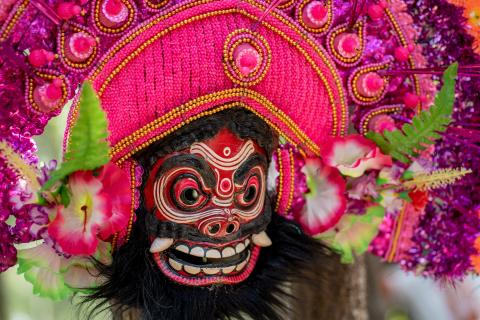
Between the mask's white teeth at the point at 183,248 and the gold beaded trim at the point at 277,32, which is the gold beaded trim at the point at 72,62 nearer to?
the gold beaded trim at the point at 277,32

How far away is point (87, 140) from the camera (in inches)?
57.8

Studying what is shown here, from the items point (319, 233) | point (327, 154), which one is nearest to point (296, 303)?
point (319, 233)

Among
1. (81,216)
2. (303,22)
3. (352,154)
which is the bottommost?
(81,216)

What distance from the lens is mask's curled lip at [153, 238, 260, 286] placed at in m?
1.76

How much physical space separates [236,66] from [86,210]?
486 mm

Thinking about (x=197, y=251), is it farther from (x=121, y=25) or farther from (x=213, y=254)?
(x=121, y=25)

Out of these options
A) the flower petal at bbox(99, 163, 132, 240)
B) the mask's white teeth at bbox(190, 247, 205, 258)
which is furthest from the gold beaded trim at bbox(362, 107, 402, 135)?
the flower petal at bbox(99, 163, 132, 240)

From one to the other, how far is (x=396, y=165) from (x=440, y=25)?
0.41 m

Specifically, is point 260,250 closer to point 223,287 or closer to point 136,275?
point 223,287

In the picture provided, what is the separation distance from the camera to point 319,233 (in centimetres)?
203

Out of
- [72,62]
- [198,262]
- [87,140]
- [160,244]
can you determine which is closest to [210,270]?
[198,262]

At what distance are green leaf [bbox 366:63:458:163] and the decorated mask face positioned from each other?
381mm

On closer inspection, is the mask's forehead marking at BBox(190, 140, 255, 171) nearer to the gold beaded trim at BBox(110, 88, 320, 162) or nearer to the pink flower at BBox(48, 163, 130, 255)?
the gold beaded trim at BBox(110, 88, 320, 162)

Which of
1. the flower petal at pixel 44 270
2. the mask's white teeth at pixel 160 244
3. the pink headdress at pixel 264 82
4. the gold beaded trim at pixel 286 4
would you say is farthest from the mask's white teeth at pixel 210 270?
the gold beaded trim at pixel 286 4
